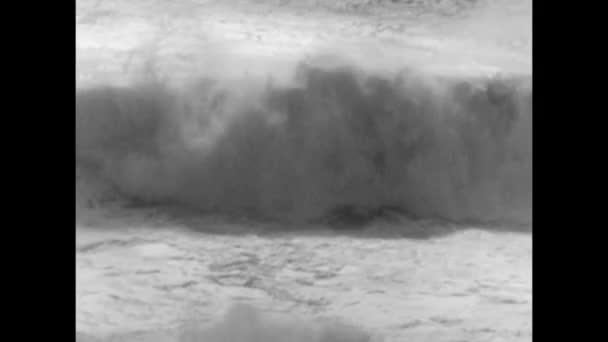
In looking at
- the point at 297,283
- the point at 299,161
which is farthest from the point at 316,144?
the point at 297,283

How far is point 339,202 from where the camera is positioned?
261 cm

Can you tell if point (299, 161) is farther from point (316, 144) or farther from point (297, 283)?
point (297, 283)

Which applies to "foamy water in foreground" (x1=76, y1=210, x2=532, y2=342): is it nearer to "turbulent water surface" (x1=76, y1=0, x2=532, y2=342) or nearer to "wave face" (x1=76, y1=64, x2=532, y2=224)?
"turbulent water surface" (x1=76, y1=0, x2=532, y2=342)

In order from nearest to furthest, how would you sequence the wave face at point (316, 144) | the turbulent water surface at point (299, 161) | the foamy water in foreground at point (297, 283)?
the foamy water in foreground at point (297, 283), the turbulent water surface at point (299, 161), the wave face at point (316, 144)

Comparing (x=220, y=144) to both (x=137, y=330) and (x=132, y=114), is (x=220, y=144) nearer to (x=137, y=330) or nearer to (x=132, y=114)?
(x=132, y=114)

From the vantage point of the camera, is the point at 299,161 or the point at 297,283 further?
the point at 299,161

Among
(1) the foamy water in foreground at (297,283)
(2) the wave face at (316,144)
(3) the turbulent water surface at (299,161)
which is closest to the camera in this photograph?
(1) the foamy water in foreground at (297,283)

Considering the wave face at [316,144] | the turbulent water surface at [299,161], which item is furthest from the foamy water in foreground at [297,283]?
the wave face at [316,144]

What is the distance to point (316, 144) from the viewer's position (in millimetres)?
2592

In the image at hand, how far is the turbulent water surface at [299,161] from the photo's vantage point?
2283mm

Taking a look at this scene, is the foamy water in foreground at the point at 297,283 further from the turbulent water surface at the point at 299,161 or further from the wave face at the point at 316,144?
the wave face at the point at 316,144

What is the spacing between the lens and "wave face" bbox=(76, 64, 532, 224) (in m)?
2.50

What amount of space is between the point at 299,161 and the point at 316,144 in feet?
0.28
